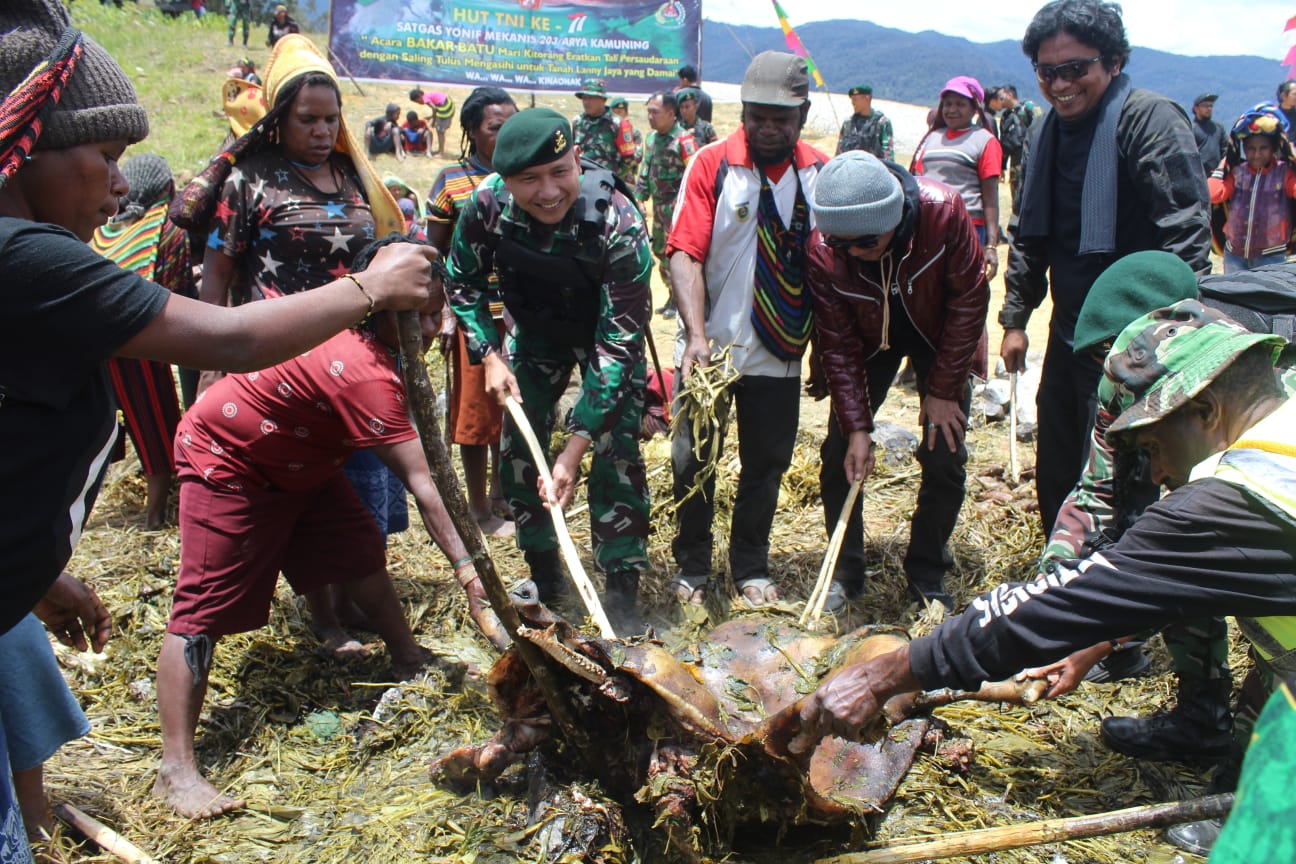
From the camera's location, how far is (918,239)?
3609 mm

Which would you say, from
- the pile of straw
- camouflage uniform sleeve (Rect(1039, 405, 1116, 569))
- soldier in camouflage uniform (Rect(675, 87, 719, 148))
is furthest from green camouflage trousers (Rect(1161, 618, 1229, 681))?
soldier in camouflage uniform (Rect(675, 87, 719, 148))

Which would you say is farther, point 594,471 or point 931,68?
point 931,68

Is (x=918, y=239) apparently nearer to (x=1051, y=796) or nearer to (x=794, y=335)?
(x=794, y=335)

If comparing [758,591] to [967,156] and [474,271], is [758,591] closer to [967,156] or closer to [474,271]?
[474,271]

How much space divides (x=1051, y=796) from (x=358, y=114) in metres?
21.4

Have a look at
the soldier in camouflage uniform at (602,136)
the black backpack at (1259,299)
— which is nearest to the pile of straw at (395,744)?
the black backpack at (1259,299)

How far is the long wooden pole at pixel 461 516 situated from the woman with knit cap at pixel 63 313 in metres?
0.27

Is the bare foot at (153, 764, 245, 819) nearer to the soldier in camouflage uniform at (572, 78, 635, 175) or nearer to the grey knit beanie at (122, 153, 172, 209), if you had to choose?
the grey knit beanie at (122, 153, 172, 209)

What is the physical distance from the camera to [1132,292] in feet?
9.09

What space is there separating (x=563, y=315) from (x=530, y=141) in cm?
77

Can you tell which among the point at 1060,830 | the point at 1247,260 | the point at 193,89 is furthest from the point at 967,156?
the point at 193,89

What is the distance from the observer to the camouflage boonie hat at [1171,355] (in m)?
2.03

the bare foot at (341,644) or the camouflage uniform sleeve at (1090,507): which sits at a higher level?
the camouflage uniform sleeve at (1090,507)

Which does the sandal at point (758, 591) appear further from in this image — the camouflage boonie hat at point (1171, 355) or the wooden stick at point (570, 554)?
the camouflage boonie hat at point (1171, 355)
